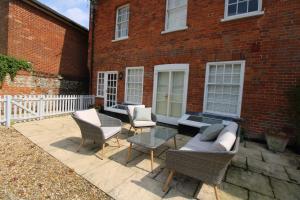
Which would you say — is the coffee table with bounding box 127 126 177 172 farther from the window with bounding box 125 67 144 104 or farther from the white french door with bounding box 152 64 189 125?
the window with bounding box 125 67 144 104

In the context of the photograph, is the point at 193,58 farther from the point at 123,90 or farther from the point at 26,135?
the point at 26,135

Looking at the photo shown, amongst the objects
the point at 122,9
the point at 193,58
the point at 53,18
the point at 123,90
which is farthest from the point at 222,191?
the point at 53,18

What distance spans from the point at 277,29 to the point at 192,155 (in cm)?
471

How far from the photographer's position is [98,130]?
→ 3.62 m

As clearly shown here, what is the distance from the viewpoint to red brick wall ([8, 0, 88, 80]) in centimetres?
865

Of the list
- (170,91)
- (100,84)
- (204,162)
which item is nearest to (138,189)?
(204,162)

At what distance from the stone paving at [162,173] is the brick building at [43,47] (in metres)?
5.79

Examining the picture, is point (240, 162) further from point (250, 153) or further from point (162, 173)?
point (162, 173)

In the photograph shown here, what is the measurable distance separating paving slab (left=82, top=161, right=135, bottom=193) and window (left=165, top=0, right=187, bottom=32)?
5.41 metres

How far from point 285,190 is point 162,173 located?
2058mm

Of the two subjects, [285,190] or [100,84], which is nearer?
[285,190]

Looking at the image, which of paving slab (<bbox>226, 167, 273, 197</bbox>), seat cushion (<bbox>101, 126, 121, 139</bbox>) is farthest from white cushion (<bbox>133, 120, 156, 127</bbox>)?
paving slab (<bbox>226, 167, 273, 197</bbox>)

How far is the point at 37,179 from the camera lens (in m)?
2.81

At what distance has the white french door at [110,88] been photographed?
867cm
